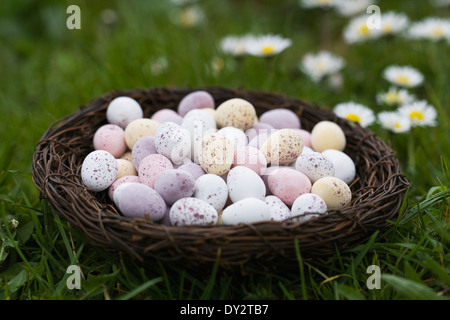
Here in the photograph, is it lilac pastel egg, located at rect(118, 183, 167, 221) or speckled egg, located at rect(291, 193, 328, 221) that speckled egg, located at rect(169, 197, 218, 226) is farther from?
A: speckled egg, located at rect(291, 193, 328, 221)

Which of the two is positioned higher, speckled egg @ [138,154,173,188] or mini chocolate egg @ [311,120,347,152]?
mini chocolate egg @ [311,120,347,152]

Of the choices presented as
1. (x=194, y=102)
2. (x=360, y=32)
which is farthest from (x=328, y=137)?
(x=360, y=32)

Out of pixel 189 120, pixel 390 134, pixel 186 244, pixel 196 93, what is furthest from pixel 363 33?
pixel 186 244

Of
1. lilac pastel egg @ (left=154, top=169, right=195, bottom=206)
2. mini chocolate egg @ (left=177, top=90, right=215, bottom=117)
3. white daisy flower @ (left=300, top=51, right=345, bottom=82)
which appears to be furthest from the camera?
white daisy flower @ (left=300, top=51, right=345, bottom=82)

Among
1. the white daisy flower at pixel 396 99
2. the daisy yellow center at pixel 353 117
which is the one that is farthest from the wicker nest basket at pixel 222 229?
the white daisy flower at pixel 396 99

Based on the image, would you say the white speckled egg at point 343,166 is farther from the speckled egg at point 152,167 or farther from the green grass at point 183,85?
the speckled egg at point 152,167

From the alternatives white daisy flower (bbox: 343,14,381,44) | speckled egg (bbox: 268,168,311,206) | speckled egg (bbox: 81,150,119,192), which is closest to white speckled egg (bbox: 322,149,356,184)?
speckled egg (bbox: 268,168,311,206)
